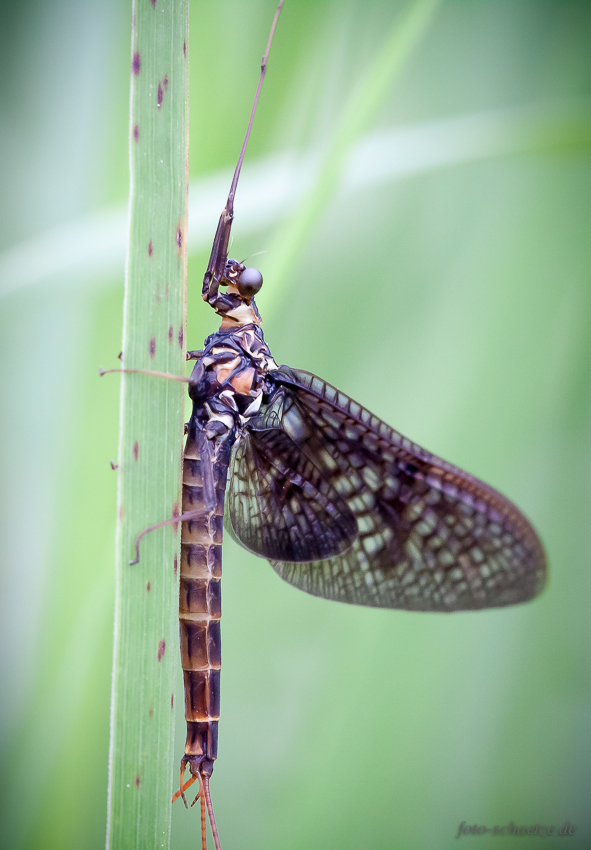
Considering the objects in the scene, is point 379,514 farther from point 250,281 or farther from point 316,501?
point 250,281

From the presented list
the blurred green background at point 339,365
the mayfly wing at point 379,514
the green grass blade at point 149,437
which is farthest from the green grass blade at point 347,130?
the green grass blade at point 149,437

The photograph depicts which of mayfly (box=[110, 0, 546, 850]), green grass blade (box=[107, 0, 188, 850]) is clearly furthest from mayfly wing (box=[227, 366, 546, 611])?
green grass blade (box=[107, 0, 188, 850])

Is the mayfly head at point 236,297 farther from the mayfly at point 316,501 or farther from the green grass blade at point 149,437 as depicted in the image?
the green grass blade at point 149,437

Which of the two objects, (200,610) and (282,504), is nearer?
(200,610)

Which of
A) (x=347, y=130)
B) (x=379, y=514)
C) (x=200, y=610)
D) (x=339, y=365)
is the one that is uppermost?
(x=347, y=130)

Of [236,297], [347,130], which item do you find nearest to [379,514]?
[236,297]

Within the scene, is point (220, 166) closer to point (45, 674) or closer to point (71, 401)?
point (71, 401)
